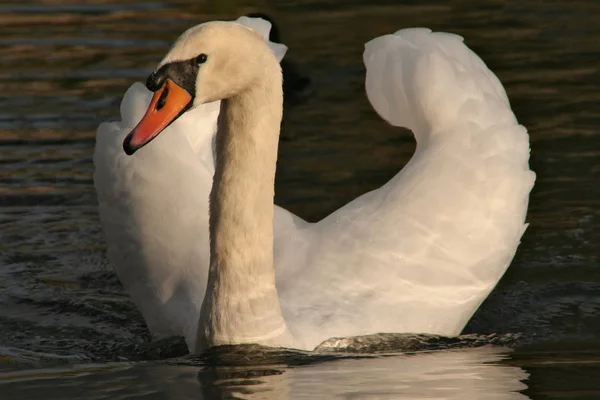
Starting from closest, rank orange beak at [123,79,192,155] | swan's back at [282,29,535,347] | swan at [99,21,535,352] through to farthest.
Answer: orange beak at [123,79,192,155] → swan at [99,21,535,352] → swan's back at [282,29,535,347]

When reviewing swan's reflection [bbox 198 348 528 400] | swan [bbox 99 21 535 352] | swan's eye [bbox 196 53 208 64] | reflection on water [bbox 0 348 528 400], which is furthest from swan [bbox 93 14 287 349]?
swan's eye [bbox 196 53 208 64]

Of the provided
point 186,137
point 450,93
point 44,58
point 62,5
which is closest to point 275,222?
point 186,137

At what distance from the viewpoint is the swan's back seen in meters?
6.26

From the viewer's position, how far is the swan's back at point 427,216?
626 cm

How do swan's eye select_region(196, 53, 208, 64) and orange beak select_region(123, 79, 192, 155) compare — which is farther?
swan's eye select_region(196, 53, 208, 64)

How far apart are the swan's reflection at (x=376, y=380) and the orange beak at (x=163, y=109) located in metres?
1.07

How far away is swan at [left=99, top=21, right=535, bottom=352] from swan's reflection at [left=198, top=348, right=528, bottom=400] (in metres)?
0.24

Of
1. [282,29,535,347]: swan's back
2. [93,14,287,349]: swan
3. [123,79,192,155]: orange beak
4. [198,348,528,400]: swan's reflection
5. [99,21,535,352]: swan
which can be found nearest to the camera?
[123,79,192,155]: orange beak

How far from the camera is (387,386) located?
17.3 ft

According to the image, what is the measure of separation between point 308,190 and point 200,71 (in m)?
3.63

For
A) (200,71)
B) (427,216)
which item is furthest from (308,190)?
(200,71)

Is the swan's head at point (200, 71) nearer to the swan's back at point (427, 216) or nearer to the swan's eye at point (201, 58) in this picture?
the swan's eye at point (201, 58)

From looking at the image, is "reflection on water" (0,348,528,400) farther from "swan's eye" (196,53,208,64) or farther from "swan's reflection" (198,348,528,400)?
"swan's eye" (196,53,208,64)

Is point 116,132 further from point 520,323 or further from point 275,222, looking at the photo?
point 520,323
